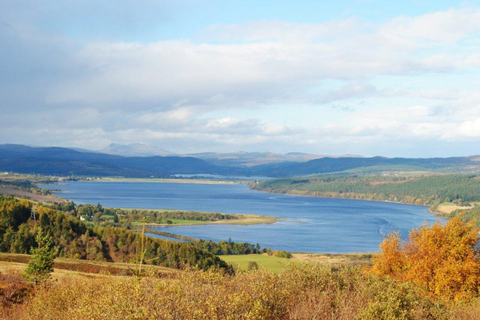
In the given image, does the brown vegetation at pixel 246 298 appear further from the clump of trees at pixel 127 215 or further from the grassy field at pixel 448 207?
the grassy field at pixel 448 207

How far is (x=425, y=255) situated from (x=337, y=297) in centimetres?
2227

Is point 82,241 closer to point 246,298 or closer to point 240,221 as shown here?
point 240,221

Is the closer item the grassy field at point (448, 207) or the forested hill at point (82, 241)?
the forested hill at point (82, 241)

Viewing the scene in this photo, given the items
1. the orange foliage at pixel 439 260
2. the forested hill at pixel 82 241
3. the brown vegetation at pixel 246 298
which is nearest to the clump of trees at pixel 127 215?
the forested hill at pixel 82 241

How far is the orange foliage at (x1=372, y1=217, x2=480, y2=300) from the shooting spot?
96.5 ft

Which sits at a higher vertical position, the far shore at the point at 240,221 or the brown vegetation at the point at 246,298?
the brown vegetation at the point at 246,298

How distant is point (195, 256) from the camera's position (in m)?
72.8

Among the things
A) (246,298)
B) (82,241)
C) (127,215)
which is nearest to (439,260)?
(246,298)

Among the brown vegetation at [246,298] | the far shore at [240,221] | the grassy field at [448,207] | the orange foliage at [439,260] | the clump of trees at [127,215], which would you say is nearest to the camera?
the brown vegetation at [246,298]

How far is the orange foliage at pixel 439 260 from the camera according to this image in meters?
29.4

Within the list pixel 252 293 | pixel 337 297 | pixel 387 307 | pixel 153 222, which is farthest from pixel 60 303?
pixel 153 222

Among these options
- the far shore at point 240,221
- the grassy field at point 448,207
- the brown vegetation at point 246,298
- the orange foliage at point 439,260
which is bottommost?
the far shore at point 240,221

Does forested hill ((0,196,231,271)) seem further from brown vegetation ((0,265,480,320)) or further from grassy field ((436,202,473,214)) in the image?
grassy field ((436,202,473,214))

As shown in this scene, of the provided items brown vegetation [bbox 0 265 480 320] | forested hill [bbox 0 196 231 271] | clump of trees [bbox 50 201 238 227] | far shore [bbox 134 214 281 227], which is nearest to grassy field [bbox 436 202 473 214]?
far shore [bbox 134 214 281 227]
